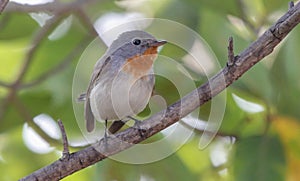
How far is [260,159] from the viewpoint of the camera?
2600 millimetres

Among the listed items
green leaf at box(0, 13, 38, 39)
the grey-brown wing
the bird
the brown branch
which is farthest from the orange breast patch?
green leaf at box(0, 13, 38, 39)

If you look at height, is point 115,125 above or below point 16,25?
below

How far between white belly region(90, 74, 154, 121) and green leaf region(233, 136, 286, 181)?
458mm

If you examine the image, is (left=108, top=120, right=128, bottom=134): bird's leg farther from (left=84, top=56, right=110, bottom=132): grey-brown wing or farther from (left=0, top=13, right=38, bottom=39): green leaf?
(left=0, top=13, right=38, bottom=39): green leaf

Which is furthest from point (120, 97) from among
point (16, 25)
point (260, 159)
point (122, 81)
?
point (16, 25)

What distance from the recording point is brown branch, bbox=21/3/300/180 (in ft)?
5.97

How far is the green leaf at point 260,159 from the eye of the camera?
100.0 inches

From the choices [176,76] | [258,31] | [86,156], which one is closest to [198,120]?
[176,76]

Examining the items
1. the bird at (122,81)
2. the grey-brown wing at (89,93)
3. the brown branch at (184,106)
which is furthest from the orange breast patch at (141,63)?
the brown branch at (184,106)

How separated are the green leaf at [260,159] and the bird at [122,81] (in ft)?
1.44

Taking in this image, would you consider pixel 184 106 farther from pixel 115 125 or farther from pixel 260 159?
pixel 260 159

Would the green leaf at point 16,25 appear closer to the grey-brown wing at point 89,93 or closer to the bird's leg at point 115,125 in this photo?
the grey-brown wing at point 89,93

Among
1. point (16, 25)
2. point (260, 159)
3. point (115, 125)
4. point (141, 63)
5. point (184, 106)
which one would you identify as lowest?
point (260, 159)

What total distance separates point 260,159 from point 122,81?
589mm
